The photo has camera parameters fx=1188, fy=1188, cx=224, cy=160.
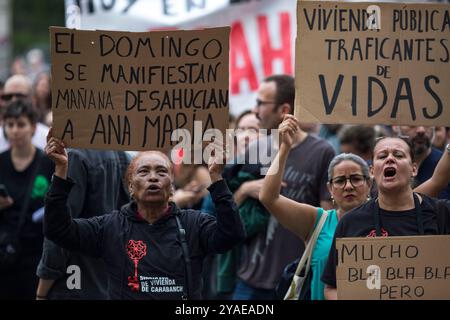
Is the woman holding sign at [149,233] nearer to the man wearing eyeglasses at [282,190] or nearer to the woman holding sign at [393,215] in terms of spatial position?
the woman holding sign at [393,215]

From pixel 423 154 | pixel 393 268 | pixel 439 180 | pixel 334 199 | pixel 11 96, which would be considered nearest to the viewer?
pixel 393 268

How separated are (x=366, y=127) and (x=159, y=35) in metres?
2.26

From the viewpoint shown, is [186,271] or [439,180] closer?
[186,271]

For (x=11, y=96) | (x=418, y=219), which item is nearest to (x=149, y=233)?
(x=418, y=219)

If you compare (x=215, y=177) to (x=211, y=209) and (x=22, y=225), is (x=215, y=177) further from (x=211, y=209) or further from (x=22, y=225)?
(x=22, y=225)

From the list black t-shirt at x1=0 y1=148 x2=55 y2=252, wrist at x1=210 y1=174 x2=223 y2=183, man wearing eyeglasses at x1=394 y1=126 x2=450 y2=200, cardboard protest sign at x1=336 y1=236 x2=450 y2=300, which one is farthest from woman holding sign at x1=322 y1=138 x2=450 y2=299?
black t-shirt at x1=0 y1=148 x2=55 y2=252

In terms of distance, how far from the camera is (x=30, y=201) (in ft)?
27.0

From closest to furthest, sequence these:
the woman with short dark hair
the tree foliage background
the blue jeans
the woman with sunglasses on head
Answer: the woman with sunglasses on head → the blue jeans → the woman with short dark hair → the tree foliage background

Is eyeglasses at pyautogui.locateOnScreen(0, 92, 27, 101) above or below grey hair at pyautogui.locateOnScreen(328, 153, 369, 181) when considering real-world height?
above

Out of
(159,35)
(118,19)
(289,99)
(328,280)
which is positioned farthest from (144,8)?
(328,280)

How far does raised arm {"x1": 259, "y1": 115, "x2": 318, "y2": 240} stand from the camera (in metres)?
6.16

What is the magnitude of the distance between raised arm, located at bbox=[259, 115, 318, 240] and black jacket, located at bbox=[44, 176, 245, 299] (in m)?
0.39

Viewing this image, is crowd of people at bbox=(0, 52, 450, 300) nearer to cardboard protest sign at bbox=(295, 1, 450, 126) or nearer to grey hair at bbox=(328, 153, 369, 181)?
grey hair at bbox=(328, 153, 369, 181)

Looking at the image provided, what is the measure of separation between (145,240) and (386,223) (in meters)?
1.23
